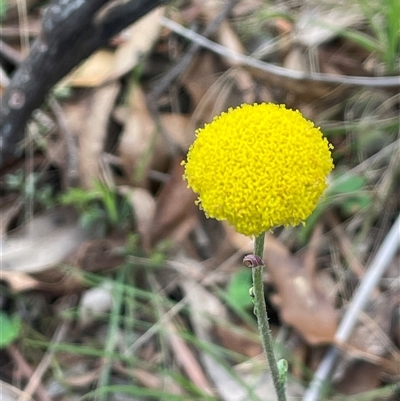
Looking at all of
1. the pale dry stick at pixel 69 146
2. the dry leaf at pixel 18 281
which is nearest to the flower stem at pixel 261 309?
the dry leaf at pixel 18 281

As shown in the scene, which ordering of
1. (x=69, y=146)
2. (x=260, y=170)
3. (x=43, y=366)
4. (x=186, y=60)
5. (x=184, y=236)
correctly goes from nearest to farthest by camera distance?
(x=260, y=170)
(x=43, y=366)
(x=184, y=236)
(x=69, y=146)
(x=186, y=60)

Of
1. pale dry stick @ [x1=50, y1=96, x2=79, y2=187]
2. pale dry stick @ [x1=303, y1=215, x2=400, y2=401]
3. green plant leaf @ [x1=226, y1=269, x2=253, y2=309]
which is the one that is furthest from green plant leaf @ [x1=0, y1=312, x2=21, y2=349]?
pale dry stick @ [x1=303, y1=215, x2=400, y2=401]

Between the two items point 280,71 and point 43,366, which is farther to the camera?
point 280,71

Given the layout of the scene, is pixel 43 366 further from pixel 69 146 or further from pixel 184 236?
pixel 69 146

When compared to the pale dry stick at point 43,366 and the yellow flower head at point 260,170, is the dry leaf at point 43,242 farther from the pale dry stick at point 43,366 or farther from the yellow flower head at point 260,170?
the yellow flower head at point 260,170

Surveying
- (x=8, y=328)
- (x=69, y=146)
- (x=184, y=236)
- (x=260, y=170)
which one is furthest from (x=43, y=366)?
(x=260, y=170)

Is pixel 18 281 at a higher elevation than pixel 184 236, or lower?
higher

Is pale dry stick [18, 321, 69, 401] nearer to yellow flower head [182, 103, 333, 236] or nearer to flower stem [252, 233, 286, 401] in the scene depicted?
flower stem [252, 233, 286, 401]
